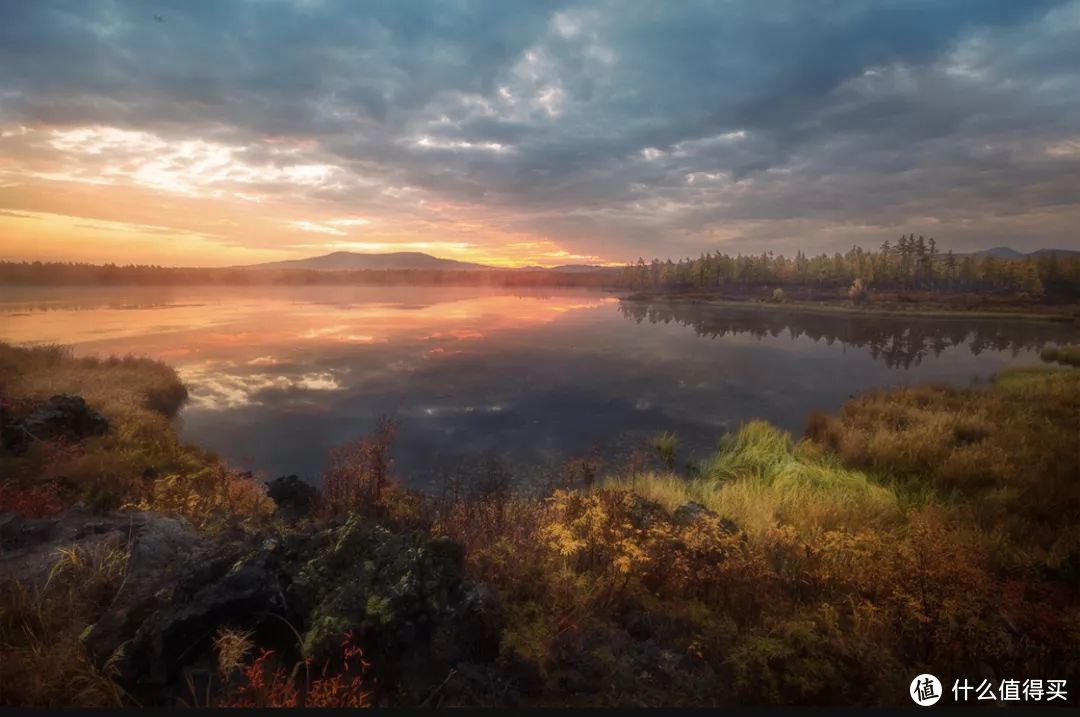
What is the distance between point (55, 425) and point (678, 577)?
62.5ft

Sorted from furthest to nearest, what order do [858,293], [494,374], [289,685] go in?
[858,293] → [494,374] → [289,685]

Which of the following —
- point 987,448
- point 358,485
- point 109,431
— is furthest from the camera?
point 109,431

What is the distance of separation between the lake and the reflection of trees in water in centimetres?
43

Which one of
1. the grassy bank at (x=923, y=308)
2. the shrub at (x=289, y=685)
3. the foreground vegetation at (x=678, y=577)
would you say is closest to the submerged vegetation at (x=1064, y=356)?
the foreground vegetation at (x=678, y=577)

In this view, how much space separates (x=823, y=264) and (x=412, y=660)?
167644 mm

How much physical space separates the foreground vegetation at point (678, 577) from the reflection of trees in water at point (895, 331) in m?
34.2

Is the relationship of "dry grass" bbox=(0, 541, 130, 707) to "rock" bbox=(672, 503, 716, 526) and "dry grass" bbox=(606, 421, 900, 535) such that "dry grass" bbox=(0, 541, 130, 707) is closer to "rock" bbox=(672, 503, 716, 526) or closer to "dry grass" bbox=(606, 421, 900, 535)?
"rock" bbox=(672, 503, 716, 526)

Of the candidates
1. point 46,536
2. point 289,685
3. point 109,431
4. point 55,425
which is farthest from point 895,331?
point 55,425

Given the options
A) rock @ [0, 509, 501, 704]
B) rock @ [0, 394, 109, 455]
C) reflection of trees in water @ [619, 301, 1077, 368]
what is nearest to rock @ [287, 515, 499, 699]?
rock @ [0, 509, 501, 704]

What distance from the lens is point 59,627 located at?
530cm

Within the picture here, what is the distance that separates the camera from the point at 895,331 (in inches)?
2510

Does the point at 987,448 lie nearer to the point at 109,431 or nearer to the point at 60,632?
the point at 60,632

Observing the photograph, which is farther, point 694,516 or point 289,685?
point 694,516

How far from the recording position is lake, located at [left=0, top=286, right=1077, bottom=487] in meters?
20.2
